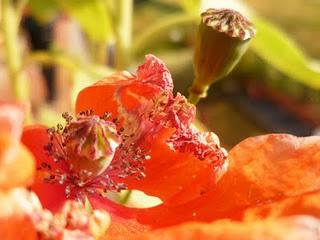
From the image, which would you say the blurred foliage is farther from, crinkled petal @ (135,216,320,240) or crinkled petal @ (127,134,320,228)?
crinkled petal @ (135,216,320,240)

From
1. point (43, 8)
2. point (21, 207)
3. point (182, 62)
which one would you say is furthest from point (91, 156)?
point (182, 62)

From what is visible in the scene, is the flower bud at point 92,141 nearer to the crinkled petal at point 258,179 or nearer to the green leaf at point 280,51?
the crinkled petal at point 258,179

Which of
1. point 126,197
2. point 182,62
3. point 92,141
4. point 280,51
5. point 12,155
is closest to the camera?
point 12,155

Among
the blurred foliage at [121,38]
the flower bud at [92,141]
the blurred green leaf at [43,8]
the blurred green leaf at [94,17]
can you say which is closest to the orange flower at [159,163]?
the flower bud at [92,141]

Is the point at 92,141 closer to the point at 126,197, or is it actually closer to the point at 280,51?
the point at 126,197

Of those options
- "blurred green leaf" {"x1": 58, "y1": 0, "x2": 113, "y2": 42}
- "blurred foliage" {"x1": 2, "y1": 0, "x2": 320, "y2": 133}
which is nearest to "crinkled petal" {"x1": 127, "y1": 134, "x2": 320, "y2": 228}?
"blurred foliage" {"x1": 2, "y1": 0, "x2": 320, "y2": 133}

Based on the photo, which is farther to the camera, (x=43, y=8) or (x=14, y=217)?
(x=43, y=8)
